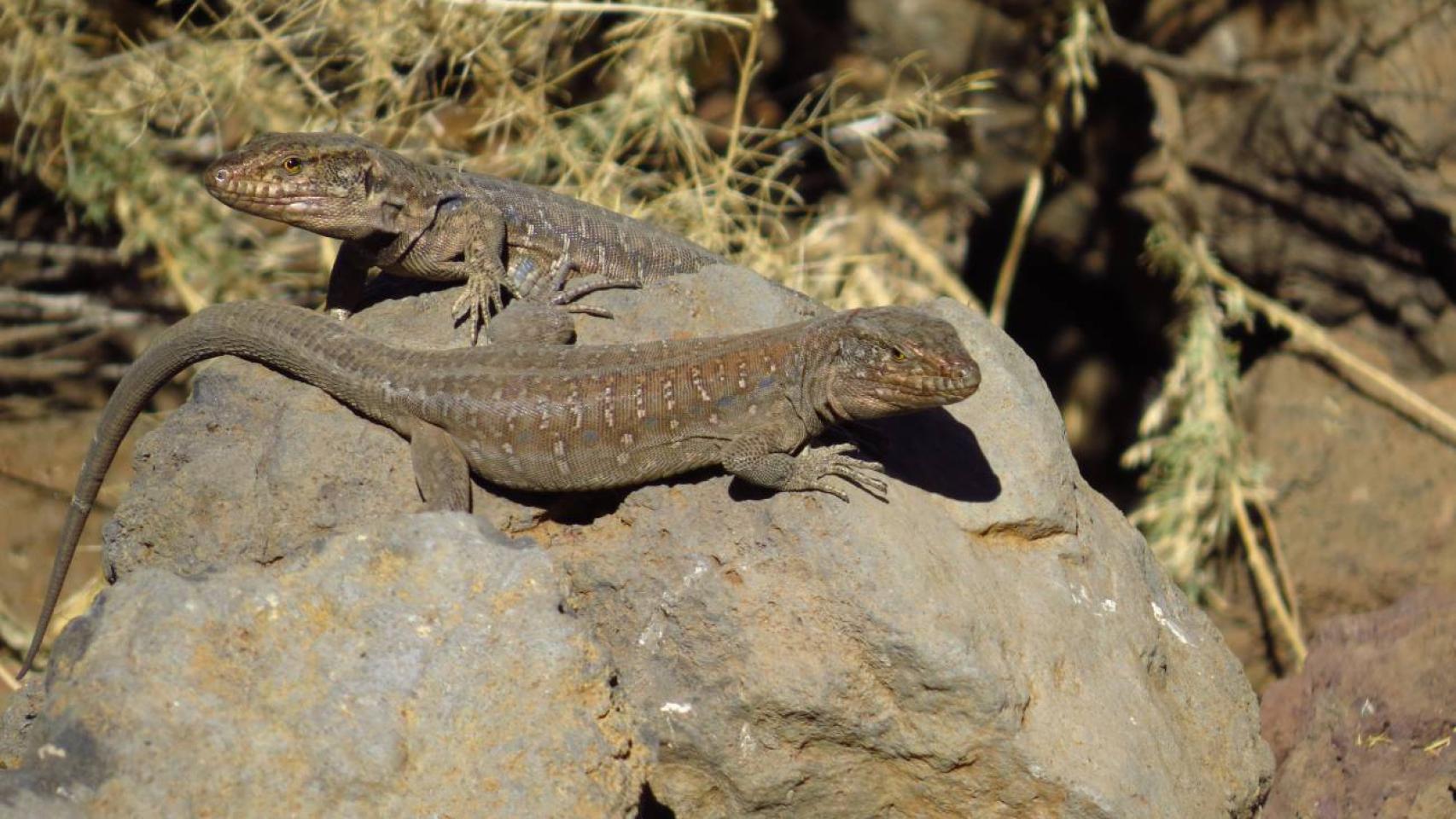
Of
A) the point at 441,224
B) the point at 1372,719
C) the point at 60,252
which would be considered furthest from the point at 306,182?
the point at 1372,719

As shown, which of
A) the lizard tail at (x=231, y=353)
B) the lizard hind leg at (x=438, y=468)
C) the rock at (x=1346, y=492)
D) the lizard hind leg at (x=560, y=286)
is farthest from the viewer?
the rock at (x=1346, y=492)

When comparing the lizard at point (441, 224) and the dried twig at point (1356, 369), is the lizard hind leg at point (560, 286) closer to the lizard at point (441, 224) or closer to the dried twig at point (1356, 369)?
the lizard at point (441, 224)

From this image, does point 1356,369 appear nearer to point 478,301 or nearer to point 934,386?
point 934,386

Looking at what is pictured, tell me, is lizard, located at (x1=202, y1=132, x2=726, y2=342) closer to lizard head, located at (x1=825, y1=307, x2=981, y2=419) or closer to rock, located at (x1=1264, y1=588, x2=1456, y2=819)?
lizard head, located at (x1=825, y1=307, x2=981, y2=419)

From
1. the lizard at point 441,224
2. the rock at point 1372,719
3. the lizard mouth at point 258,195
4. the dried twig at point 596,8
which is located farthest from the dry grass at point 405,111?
the rock at point 1372,719

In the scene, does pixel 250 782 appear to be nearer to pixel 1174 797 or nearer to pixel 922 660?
pixel 922 660

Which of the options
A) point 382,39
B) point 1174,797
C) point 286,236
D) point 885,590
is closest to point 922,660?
point 885,590
